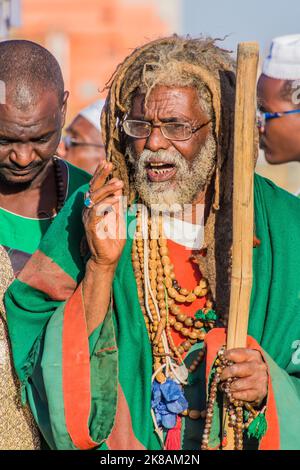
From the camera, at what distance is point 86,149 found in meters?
7.82

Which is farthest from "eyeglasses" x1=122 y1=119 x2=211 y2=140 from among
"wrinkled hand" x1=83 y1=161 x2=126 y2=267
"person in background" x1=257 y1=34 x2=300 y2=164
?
"person in background" x1=257 y1=34 x2=300 y2=164

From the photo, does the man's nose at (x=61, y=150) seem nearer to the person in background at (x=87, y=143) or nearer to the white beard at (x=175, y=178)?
the person in background at (x=87, y=143)

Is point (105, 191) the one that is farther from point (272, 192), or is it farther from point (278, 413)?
point (278, 413)

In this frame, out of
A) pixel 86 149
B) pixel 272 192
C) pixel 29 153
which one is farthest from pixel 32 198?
pixel 86 149

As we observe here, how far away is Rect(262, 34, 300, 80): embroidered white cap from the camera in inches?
231

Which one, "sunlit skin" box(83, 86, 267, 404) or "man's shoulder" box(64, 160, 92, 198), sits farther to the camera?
"man's shoulder" box(64, 160, 92, 198)

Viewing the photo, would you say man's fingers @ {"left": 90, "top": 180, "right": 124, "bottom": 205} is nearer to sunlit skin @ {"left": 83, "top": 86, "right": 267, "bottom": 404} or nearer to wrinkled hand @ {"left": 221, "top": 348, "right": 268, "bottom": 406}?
sunlit skin @ {"left": 83, "top": 86, "right": 267, "bottom": 404}

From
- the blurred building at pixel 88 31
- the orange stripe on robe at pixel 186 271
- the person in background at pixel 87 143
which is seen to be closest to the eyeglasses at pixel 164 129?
the orange stripe on robe at pixel 186 271

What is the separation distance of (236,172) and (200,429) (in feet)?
3.59

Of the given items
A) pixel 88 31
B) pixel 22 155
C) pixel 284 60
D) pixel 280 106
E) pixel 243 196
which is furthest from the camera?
pixel 88 31

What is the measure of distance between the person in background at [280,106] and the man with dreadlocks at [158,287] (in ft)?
4.89

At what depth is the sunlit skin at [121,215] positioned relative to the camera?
12.2ft

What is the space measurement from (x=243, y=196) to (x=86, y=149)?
426cm
